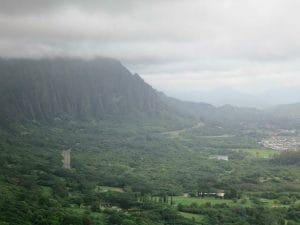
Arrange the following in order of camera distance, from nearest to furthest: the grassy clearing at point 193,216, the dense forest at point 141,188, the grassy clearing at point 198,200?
the dense forest at point 141,188
the grassy clearing at point 193,216
the grassy clearing at point 198,200

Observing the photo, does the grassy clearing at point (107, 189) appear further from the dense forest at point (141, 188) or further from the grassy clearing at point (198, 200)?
the grassy clearing at point (198, 200)

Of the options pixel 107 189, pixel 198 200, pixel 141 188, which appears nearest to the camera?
pixel 198 200

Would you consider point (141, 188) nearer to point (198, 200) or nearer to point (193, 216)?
point (198, 200)

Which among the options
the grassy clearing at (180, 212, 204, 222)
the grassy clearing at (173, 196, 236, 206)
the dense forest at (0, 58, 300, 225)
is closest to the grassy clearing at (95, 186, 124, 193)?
the dense forest at (0, 58, 300, 225)

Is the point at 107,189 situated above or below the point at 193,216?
above

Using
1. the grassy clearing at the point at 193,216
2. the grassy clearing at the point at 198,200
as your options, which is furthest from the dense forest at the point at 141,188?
the grassy clearing at the point at 198,200

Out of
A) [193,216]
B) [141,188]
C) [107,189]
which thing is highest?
[141,188]

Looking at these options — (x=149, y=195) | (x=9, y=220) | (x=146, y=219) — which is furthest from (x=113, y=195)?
(x=9, y=220)

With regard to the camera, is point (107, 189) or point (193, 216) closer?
point (193, 216)

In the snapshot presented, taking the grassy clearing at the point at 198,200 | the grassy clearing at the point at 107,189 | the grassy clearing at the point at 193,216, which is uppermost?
the grassy clearing at the point at 107,189

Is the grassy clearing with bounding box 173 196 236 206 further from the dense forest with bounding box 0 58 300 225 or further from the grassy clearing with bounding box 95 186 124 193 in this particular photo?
the grassy clearing with bounding box 95 186 124 193

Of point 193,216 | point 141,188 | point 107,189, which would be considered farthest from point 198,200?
point 107,189
